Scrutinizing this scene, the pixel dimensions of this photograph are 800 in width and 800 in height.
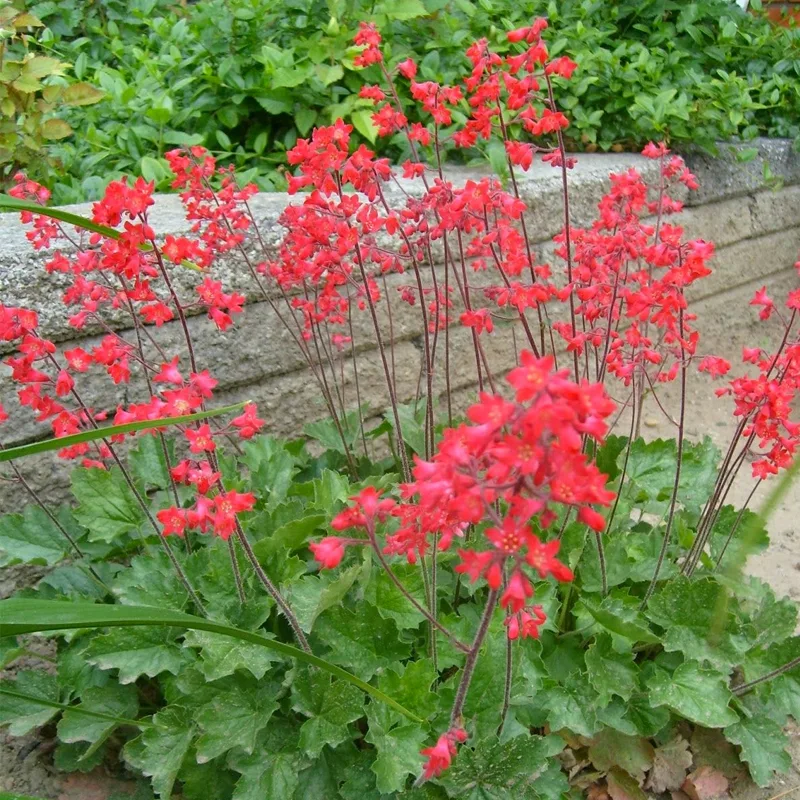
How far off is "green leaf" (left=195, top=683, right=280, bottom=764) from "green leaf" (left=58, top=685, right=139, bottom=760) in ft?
0.63

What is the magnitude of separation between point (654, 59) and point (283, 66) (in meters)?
1.96

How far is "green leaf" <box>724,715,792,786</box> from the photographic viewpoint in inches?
78.0

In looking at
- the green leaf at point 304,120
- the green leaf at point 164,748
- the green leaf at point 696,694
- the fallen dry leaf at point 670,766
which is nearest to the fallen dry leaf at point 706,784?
the fallen dry leaf at point 670,766

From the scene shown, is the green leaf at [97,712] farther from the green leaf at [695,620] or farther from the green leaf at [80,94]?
the green leaf at [80,94]

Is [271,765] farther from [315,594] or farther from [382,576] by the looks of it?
[382,576]

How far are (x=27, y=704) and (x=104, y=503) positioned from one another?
1.78ft

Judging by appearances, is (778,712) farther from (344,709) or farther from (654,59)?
(654,59)

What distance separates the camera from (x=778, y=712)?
2.09 metres

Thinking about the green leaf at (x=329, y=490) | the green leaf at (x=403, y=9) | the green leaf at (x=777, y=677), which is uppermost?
the green leaf at (x=403, y=9)

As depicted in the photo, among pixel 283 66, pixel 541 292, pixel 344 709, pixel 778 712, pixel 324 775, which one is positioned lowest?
pixel 778 712

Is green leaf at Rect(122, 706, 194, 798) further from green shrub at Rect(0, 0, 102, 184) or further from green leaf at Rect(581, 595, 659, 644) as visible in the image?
green shrub at Rect(0, 0, 102, 184)

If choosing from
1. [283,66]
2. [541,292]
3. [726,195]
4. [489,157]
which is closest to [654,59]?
[726,195]

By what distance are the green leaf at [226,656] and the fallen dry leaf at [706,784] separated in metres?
1.14

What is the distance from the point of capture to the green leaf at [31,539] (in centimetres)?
216
